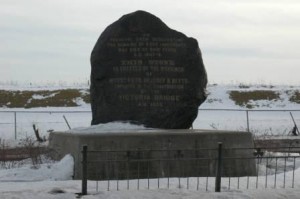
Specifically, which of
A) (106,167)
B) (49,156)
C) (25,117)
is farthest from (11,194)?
(25,117)

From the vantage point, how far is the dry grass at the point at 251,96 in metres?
43.3

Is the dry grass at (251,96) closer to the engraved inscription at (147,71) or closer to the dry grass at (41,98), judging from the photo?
the dry grass at (41,98)

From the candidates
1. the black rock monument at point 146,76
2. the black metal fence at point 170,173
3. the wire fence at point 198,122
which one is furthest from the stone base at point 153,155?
the wire fence at point 198,122

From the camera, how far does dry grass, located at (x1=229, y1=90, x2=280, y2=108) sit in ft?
142

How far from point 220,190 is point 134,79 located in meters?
4.69

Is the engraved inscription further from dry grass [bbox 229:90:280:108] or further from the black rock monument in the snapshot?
dry grass [bbox 229:90:280:108]

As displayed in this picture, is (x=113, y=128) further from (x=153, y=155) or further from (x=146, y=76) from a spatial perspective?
(x=153, y=155)

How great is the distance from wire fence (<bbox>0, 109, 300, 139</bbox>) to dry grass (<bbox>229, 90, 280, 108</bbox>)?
5791mm

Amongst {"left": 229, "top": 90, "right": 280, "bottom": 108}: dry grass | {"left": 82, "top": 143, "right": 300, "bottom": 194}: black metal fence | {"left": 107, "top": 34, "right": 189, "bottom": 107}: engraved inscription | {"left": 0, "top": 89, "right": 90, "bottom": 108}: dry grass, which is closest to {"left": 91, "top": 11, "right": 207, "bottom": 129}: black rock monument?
{"left": 107, "top": 34, "right": 189, "bottom": 107}: engraved inscription

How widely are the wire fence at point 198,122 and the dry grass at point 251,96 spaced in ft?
19.0

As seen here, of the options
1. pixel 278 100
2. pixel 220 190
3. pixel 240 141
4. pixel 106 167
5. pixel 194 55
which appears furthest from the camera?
pixel 278 100

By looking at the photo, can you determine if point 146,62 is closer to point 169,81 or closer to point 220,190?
point 169,81

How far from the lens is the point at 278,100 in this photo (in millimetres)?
44125

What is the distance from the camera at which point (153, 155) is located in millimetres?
10492
